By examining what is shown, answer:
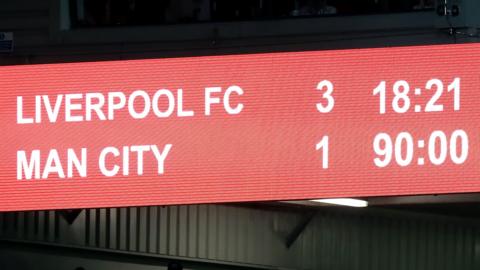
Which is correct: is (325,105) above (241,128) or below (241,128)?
above

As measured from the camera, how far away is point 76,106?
9031 mm

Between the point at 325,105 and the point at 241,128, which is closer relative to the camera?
the point at 325,105

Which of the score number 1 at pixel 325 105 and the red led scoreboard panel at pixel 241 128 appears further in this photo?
the score number 1 at pixel 325 105

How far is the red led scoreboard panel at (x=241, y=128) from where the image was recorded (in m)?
8.52

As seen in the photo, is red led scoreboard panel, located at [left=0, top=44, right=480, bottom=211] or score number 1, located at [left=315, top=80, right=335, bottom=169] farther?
score number 1, located at [left=315, top=80, right=335, bottom=169]

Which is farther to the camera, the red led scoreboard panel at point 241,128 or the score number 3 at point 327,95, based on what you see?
the score number 3 at point 327,95

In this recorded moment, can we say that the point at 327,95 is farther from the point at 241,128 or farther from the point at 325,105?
the point at 241,128

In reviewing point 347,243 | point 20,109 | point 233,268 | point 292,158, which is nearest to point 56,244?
point 233,268

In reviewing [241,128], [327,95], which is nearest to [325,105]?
[327,95]

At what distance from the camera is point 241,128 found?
8836 millimetres

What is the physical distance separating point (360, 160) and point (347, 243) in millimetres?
4080

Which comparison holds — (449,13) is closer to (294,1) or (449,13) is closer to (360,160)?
(294,1)

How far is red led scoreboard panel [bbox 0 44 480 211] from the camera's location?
8523mm

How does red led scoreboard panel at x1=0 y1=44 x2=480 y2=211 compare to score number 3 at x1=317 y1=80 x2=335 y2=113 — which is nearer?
red led scoreboard panel at x1=0 y1=44 x2=480 y2=211
